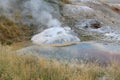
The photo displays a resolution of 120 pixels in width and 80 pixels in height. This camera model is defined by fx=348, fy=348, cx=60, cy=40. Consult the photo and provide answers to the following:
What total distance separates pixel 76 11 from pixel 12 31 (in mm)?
5022

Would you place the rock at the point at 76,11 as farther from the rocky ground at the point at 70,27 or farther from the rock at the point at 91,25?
the rock at the point at 91,25

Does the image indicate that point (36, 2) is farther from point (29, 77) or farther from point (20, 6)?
point (29, 77)

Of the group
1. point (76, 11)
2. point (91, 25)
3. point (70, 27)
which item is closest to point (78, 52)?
point (70, 27)

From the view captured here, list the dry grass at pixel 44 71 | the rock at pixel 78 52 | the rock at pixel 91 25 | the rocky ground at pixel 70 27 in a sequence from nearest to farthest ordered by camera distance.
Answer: the dry grass at pixel 44 71, the rock at pixel 78 52, the rocky ground at pixel 70 27, the rock at pixel 91 25

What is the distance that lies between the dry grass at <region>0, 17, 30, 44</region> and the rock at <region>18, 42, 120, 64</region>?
→ 3104 mm

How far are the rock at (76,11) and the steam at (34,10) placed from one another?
1137mm

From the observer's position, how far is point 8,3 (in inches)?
675

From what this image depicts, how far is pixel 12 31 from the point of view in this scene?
603 inches

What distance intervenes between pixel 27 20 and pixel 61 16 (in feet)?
7.16

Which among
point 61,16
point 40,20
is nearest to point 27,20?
point 40,20

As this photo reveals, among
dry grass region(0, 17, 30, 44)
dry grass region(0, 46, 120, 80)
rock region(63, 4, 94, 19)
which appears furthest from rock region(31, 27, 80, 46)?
dry grass region(0, 46, 120, 80)

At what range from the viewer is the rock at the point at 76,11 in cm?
1889

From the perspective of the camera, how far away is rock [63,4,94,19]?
18.9 meters

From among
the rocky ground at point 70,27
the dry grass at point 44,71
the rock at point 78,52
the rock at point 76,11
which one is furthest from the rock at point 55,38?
the dry grass at point 44,71
